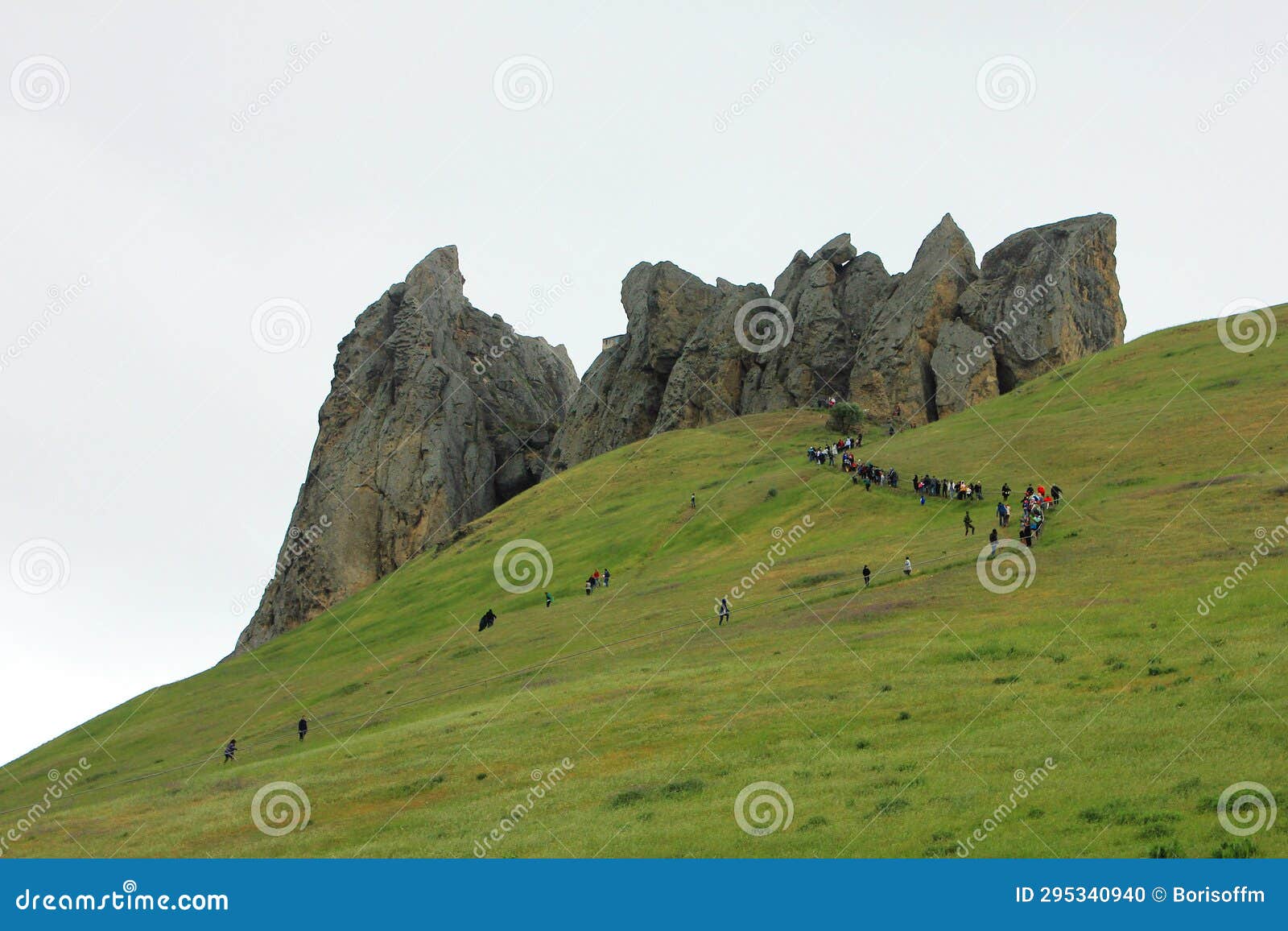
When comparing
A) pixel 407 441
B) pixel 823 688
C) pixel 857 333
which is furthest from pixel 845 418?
pixel 823 688

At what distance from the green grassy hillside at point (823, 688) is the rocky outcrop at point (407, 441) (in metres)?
44.3

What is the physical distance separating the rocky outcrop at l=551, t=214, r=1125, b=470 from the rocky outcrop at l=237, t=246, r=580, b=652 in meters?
8.32

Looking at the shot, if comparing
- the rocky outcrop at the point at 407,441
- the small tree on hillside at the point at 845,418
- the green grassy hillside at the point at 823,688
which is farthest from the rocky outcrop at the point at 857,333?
the green grassy hillside at the point at 823,688

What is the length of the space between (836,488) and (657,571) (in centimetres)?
1566

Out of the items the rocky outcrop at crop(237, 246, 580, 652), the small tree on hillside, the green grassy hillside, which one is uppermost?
the rocky outcrop at crop(237, 246, 580, 652)

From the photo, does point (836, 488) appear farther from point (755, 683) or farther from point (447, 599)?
point (755, 683)

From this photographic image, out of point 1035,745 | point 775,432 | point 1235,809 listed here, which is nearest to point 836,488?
point 775,432

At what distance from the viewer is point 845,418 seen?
115m

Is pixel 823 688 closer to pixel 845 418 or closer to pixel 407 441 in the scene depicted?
pixel 845 418

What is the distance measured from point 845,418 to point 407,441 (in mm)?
62305

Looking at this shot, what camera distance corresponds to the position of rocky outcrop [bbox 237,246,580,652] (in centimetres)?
14162

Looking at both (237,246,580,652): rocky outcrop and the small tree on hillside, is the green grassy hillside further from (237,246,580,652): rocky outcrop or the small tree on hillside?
(237,246,580,652): rocky outcrop

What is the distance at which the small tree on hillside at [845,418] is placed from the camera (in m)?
115

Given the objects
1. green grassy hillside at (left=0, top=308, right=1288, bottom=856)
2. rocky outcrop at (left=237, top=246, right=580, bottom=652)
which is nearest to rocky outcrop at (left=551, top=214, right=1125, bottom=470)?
rocky outcrop at (left=237, top=246, right=580, bottom=652)
